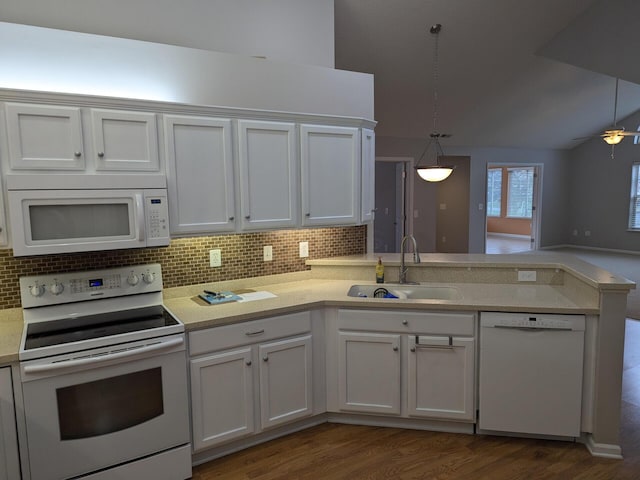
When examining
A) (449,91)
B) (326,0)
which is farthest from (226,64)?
(449,91)

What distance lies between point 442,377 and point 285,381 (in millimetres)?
1002

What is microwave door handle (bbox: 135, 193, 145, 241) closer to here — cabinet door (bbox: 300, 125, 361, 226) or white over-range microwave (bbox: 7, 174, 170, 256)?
white over-range microwave (bbox: 7, 174, 170, 256)

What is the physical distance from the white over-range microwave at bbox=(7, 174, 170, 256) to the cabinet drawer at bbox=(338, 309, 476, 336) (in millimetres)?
1264

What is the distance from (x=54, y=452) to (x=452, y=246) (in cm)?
824

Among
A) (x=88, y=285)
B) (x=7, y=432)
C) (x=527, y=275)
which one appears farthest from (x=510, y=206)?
(x=7, y=432)

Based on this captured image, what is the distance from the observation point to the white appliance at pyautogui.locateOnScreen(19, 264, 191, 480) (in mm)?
2035

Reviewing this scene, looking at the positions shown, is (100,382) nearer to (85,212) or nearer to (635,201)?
(85,212)

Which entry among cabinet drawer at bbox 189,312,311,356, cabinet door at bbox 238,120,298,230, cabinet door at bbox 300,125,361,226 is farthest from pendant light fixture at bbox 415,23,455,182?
cabinet drawer at bbox 189,312,311,356

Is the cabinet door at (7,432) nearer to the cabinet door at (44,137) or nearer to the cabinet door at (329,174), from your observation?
the cabinet door at (44,137)

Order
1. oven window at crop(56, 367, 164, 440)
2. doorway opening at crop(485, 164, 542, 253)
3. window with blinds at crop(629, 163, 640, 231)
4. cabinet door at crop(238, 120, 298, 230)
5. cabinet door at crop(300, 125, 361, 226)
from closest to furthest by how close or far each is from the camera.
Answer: oven window at crop(56, 367, 164, 440)
cabinet door at crop(238, 120, 298, 230)
cabinet door at crop(300, 125, 361, 226)
window with blinds at crop(629, 163, 640, 231)
doorway opening at crop(485, 164, 542, 253)

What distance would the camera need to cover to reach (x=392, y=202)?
795cm

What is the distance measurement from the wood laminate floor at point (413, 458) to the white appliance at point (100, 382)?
0.44 m

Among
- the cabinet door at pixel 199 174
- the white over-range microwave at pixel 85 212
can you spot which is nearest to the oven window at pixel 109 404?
the white over-range microwave at pixel 85 212

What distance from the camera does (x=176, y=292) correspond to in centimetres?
292
